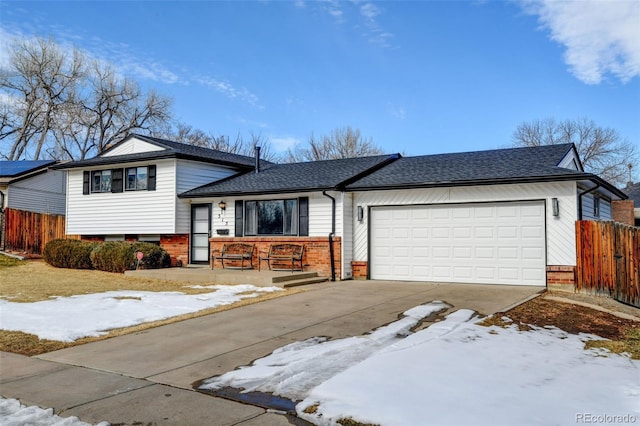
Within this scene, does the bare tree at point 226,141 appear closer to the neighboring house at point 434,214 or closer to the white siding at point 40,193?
the white siding at point 40,193

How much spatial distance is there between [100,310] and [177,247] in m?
7.93

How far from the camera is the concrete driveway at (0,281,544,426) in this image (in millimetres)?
4324

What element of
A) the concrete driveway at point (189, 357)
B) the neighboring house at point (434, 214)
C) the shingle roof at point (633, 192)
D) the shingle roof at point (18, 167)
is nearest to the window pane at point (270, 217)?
the neighboring house at point (434, 214)

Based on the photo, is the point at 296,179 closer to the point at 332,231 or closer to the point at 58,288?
the point at 332,231

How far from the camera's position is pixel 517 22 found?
12.9 m

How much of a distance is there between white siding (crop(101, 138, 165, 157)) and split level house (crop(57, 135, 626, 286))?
0.20 feet

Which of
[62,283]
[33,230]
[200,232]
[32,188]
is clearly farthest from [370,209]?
[32,188]

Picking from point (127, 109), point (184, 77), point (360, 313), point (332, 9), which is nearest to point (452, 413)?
point (360, 313)

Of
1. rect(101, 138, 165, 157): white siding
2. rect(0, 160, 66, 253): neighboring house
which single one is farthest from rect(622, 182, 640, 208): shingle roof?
rect(0, 160, 66, 253): neighboring house

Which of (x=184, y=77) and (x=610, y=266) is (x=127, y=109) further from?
(x=610, y=266)

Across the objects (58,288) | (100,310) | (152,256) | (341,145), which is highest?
(341,145)

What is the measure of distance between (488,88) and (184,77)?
14.7m

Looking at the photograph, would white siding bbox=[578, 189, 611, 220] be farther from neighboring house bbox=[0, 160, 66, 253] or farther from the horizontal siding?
neighboring house bbox=[0, 160, 66, 253]

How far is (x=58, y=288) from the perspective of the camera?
12.4 m
